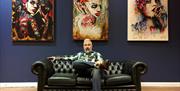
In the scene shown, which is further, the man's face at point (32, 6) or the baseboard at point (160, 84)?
the baseboard at point (160, 84)

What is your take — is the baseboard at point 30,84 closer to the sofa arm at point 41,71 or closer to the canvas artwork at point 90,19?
the canvas artwork at point 90,19

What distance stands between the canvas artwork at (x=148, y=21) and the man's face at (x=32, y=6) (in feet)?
6.64

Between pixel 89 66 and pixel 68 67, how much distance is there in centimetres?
73

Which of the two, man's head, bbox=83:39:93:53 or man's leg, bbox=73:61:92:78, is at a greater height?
man's head, bbox=83:39:93:53

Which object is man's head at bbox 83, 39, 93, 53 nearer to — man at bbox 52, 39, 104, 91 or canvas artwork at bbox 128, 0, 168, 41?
man at bbox 52, 39, 104, 91

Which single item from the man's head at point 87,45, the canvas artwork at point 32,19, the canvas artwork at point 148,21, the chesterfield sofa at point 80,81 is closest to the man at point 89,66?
the man's head at point 87,45

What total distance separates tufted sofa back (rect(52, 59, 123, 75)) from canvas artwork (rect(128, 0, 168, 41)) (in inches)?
43.5

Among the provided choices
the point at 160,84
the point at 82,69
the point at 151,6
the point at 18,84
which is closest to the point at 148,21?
the point at 151,6

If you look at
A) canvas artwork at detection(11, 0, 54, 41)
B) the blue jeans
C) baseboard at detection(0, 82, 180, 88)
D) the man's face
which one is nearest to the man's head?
the blue jeans

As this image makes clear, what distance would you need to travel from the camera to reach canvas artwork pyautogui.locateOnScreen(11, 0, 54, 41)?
659 centimetres

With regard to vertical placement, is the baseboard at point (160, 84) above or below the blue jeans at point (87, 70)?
below

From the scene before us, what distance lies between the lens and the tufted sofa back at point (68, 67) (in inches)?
229

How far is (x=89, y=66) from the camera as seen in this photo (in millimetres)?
5281

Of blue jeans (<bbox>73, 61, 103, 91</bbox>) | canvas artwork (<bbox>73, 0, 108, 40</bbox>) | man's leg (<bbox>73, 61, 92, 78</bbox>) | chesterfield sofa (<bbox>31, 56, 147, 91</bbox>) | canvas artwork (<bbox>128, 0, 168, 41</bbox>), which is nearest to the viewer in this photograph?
blue jeans (<bbox>73, 61, 103, 91</bbox>)
